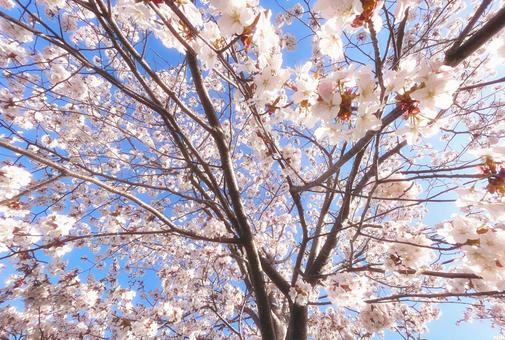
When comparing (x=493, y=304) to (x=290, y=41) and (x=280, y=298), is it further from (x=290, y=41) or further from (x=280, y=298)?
(x=290, y=41)

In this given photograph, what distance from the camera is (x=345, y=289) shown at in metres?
2.58

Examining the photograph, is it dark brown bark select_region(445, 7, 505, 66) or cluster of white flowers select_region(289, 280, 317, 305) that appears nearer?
dark brown bark select_region(445, 7, 505, 66)

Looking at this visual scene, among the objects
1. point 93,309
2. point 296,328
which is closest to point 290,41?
point 296,328

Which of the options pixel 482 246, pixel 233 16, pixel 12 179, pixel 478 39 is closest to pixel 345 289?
pixel 482 246

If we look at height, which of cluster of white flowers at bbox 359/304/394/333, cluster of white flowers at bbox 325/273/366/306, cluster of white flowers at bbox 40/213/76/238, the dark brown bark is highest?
cluster of white flowers at bbox 40/213/76/238

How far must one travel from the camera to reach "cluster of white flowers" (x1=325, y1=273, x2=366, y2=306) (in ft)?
8.43

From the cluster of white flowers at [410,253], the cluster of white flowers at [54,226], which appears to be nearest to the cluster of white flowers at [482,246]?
the cluster of white flowers at [410,253]

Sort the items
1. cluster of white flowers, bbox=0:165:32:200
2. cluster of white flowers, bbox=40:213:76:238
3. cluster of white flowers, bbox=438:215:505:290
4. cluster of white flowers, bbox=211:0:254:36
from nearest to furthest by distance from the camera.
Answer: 1. cluster of white flowers, bbox=211:0:254:36
2. cluster of white flowers, bbox=438:215:505:290
3. cluster of white flowers, bbox=0:165:32:200
4. cluster of white flowers, bbox=40:213:76:238

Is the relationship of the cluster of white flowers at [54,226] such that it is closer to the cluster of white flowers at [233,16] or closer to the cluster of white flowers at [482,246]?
the cluster of white flowers at [233,16]

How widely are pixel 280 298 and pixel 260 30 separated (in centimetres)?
588

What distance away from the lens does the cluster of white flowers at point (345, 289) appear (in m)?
2.57

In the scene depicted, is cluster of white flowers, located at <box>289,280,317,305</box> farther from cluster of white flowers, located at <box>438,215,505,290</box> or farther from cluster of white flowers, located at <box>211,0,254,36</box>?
cluster of white flowers, located at <box>211,0,254,36</box>

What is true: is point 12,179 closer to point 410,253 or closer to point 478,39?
point 410,253

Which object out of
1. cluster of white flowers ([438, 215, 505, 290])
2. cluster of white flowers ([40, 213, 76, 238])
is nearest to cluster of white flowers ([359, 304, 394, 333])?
cluster of white flowers ([438, 215, 505, 290])
